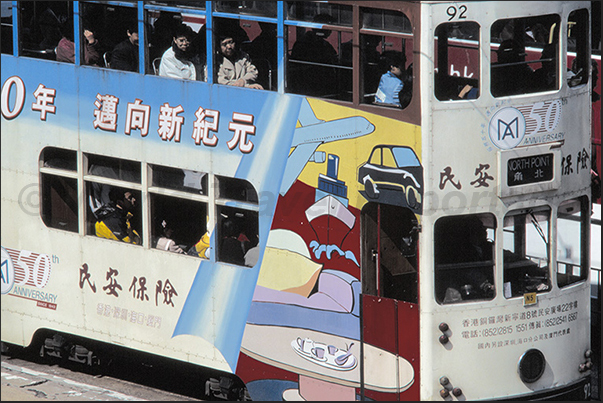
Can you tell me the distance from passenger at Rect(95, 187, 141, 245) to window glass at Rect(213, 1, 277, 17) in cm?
240

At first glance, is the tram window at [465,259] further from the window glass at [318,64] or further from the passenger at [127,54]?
the passenger at [127,54]

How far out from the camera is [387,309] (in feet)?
36.0

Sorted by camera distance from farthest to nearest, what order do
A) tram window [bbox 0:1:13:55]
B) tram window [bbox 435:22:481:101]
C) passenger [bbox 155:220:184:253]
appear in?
tram window [bbox 0:1:13:55]
passenger [bbox 155:220:184:253]
tram window [bbox 435:22:481:101]

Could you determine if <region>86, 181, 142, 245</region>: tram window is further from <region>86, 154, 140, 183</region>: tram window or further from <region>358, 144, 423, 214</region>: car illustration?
<region>358, 144, 423, 214</region>: car illustration

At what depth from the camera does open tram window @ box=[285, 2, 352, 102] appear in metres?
11.1

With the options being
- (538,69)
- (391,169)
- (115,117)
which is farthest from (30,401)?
(538,69)

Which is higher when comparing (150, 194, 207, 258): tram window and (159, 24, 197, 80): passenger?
(159, 24, 197, 80): passenger

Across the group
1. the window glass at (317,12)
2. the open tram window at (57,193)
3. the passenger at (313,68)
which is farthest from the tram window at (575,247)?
the open tram window at (57,193)

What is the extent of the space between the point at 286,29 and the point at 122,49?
85.7 inches

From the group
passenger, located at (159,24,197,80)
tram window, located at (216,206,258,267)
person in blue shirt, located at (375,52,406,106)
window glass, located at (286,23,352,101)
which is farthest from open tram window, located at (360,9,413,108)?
tram window, located at (216,206,258,267)

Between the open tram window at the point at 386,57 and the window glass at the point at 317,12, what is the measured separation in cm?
25

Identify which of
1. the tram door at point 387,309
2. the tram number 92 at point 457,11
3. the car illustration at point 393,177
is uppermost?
the tram number 92 at point 457,11

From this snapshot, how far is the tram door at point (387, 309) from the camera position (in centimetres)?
1090

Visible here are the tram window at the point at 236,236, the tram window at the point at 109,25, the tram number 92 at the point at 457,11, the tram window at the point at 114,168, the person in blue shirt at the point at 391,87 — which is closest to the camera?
the tram number 92 at the point at 457,11
